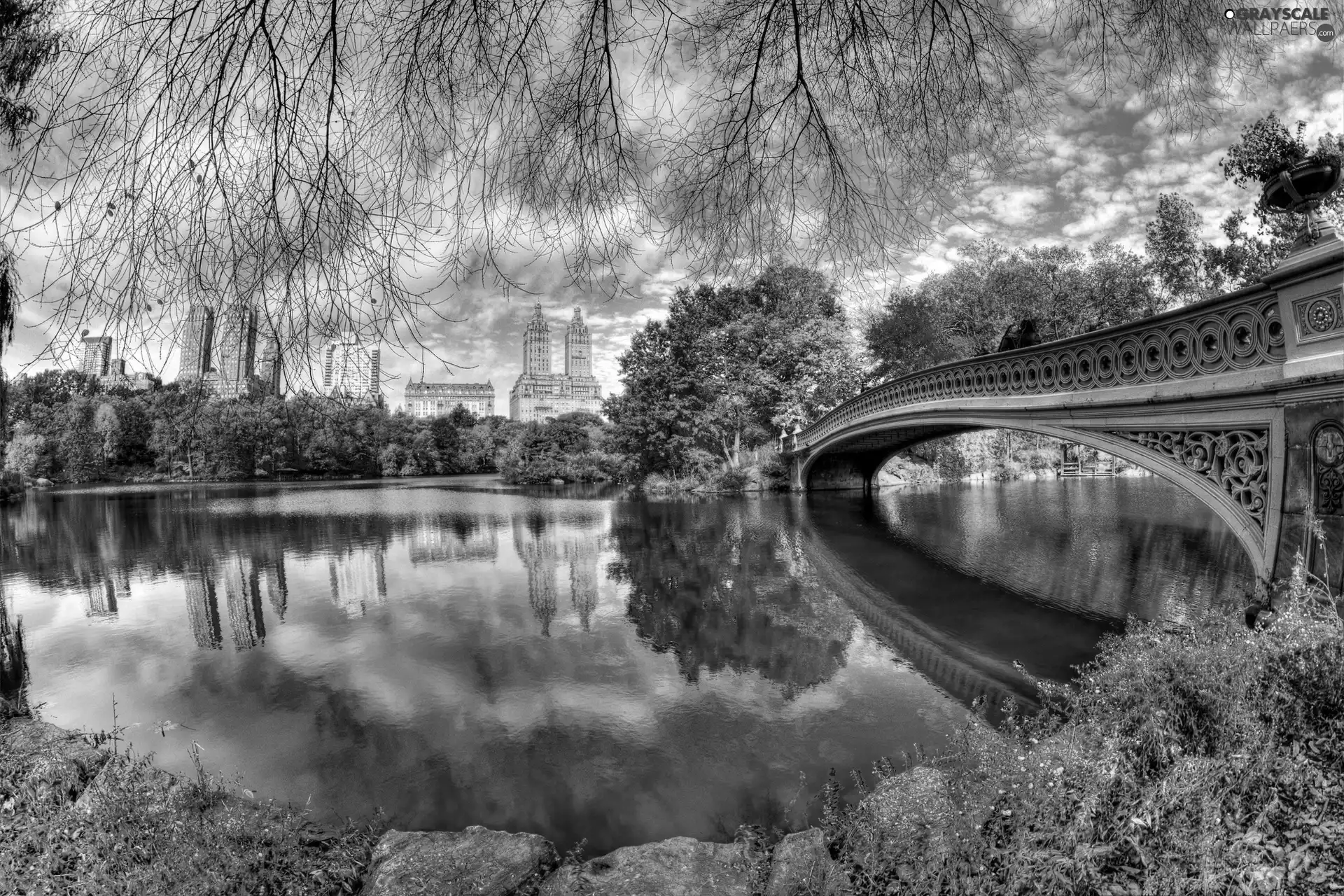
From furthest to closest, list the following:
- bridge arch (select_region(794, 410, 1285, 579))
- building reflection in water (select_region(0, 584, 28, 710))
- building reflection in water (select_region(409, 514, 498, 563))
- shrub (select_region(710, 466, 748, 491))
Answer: shrub (select_region(710, 466, 748, 491))
building reflection in water (select_region(409, 514, 498, 563))
building reflection in water (select_region(0, 584, 28, 710))
bridge arch (select_region(794, 410, 1285, 579))

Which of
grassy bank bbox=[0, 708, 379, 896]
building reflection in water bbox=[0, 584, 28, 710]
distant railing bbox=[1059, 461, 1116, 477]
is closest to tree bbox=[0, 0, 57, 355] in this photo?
grassy bank bbox=[0, 708, 379, 896]

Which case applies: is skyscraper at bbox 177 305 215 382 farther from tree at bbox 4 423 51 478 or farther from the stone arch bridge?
tree at bbox 4 423 51 478

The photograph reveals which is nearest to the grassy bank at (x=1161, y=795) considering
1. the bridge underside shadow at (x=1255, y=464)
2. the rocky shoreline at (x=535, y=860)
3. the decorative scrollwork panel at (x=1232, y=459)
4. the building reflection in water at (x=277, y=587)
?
the rocky shoreline at (x=535, y=860)

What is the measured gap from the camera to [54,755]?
4414 mm

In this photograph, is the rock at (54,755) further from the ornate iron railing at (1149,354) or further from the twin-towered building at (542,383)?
the ornate iron railing at (1149,354)

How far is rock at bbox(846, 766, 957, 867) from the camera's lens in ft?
9.54

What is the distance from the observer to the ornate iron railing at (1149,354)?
5957 millimetres

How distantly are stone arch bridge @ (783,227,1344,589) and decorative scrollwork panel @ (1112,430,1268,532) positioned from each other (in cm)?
1

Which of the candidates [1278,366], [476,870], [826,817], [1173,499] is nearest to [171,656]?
[476,870]

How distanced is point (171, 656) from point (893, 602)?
37.5ft

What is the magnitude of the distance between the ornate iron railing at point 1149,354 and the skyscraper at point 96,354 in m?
8.33

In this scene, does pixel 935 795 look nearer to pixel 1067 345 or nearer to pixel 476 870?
pixel 476 870

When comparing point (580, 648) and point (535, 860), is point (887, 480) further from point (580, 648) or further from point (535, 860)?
point (535, 860)

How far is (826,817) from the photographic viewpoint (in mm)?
3949
